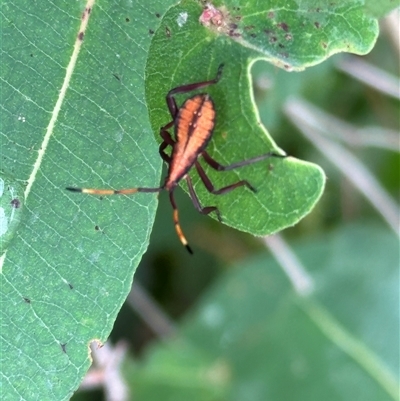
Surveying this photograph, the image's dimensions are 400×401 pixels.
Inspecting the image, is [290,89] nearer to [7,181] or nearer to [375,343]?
[375,343]

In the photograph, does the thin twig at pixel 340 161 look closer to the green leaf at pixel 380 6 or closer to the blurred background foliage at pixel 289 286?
the blurred background foliage at pixel 289 286

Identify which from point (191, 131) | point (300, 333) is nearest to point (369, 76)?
point (300, 333)

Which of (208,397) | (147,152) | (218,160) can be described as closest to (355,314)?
(208,397)

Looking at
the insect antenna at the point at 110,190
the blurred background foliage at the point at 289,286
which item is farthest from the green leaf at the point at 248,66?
the blurred background foliage at the point at 289,286

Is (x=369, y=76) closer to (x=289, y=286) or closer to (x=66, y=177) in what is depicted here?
(x=289, y=286)

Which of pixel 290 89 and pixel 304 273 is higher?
pixel 290 89

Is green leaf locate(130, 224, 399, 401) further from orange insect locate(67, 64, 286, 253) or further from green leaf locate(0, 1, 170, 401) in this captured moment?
green leaf locate(0, 1, 170, 401)

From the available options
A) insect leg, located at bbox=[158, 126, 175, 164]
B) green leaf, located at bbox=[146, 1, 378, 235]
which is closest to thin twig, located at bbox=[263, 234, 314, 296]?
insect leg, located at bbox=[158, 126, 175, 164]
